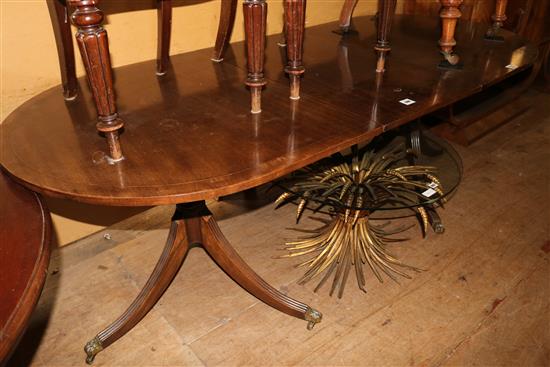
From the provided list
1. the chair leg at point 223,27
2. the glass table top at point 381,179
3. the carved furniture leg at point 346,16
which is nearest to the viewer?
the glass table top at point 381,179

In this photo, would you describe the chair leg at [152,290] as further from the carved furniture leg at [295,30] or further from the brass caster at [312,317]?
the carved furniture leg at [295,30]

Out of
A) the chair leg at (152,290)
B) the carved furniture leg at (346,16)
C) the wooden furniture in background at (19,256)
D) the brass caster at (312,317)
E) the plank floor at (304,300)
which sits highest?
the carved furniture leg at (346,16)

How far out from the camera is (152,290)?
5.08ft

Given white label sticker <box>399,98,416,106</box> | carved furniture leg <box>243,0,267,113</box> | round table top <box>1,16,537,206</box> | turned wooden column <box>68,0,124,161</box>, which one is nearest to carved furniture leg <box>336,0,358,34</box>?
round table top <box>1,16,537,206</box>

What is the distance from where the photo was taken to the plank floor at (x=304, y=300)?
4.99 feet

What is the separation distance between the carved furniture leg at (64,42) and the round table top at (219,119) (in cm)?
4

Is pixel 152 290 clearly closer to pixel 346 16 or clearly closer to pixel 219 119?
pixel 219 119

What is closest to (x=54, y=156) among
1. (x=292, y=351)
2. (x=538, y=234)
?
(x=292, y=351)

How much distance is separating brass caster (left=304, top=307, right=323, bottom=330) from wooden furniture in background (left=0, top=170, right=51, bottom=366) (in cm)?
86

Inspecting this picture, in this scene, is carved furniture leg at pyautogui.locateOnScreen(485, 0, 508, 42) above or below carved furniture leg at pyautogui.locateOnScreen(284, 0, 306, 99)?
below

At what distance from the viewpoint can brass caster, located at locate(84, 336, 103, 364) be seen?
1467 millimetres

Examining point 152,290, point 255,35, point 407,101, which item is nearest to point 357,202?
point 407,101

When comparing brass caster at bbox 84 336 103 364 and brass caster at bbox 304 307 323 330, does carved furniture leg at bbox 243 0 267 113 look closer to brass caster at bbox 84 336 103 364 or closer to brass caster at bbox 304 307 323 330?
brass caster at bbox 304 307 323 330

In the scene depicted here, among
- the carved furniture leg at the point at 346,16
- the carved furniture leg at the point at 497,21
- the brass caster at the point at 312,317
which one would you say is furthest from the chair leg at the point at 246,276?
the carved furniture leg at the point at 497,21
